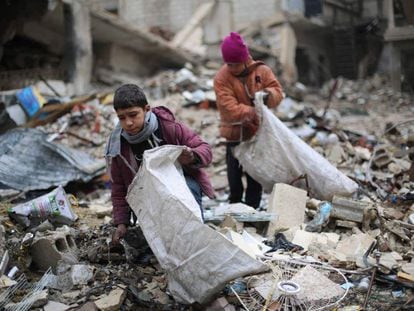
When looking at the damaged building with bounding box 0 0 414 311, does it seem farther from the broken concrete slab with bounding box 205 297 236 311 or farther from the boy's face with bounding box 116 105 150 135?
the boy's face with bounding box 116 105 150 135

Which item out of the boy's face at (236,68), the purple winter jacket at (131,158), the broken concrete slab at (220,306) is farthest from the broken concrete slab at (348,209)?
the broken concrete slab at (220,306)

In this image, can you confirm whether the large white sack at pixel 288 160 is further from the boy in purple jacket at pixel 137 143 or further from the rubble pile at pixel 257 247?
the boy in purple jacket at pixel 137 143

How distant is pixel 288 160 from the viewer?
4.20m

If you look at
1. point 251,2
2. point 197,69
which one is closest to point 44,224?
point 197,69

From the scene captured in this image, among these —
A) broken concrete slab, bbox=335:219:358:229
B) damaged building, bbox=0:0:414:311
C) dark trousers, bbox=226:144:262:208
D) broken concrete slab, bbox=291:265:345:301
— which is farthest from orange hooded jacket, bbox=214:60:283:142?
broken concrete slab, bbox=291:265:345:301

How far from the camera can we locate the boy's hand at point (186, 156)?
2.87 metres

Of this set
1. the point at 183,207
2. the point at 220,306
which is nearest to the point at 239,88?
the point at 183,207

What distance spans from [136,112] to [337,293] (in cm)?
157

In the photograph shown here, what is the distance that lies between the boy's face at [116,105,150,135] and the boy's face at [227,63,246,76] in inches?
61.2

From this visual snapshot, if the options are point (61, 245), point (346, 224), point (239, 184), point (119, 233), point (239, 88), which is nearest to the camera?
point (119, 233)

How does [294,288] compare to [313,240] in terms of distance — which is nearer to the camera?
[294,288]

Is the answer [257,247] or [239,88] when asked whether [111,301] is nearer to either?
[257,247]

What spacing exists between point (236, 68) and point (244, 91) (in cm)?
23

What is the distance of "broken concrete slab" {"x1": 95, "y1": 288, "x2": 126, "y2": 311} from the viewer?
101 inches
